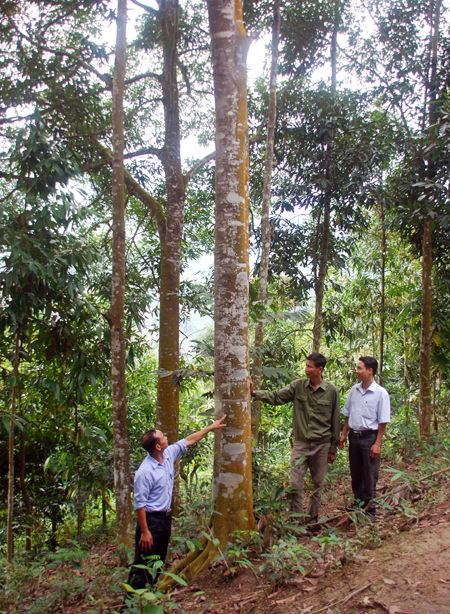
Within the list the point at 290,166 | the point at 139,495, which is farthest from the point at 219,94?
the point at 290,166

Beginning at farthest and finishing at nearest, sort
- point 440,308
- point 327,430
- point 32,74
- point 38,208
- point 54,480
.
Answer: point 440,308 < point 54,480 < point 32,74 < point 38,208 < point 327,430

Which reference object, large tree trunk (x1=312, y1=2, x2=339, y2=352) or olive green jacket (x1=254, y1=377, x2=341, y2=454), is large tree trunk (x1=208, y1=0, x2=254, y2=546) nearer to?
olive green jacket (x1=254, y1=377, x2=341, y2=454)

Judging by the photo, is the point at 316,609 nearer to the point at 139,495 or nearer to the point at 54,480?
the point at 139,495

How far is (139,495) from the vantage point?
3152 mm

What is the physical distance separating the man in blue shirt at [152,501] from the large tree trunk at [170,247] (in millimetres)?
2205

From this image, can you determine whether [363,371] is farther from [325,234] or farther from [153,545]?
[325,234]

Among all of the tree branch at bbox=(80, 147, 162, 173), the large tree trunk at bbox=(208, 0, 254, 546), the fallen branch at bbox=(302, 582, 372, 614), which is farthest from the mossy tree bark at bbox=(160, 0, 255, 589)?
the tree branch at bbox=(80, 147, 162, 173)

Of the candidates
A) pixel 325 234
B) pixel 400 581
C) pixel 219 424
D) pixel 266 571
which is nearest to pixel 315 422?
pixel 219 424

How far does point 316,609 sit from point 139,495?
1.41 m

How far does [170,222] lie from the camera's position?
19.3 feet

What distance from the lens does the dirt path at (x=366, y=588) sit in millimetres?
2246

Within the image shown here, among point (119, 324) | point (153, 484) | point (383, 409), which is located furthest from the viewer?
point (119, 324)

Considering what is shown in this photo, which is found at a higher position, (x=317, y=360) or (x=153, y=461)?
(x=317, y=360)

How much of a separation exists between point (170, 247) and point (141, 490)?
136 inches
